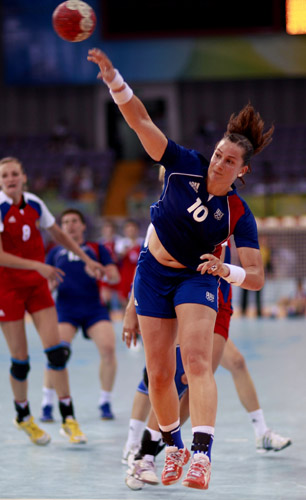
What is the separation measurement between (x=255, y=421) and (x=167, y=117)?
68.2 ft

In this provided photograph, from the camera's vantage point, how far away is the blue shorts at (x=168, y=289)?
425cm

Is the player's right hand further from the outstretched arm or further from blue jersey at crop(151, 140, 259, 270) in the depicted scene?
blue jersey at crop(151, 140, 259, 270)

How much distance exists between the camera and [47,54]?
77.6 ft

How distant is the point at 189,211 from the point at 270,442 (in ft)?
7.06

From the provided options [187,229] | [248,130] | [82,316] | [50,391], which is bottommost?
[50,391]

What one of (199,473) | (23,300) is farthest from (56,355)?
(199,473)

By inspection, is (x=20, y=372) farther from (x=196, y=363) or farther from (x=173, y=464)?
(x=196, y=363)

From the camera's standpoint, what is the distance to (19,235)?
5.98 metres

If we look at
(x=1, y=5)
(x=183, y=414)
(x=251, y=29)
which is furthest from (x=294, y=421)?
(x=1, y=5)

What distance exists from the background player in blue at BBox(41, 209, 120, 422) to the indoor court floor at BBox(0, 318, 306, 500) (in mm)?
275

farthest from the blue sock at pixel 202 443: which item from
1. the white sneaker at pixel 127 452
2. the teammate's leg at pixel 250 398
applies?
the teammate's leg at pixel 250 398

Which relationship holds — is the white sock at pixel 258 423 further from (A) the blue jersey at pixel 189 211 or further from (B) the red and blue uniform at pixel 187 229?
(A) the blue jersey at pixel 189 211

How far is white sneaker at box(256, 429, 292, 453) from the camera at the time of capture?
558cm

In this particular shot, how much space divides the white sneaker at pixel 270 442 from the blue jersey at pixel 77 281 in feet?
6.87
